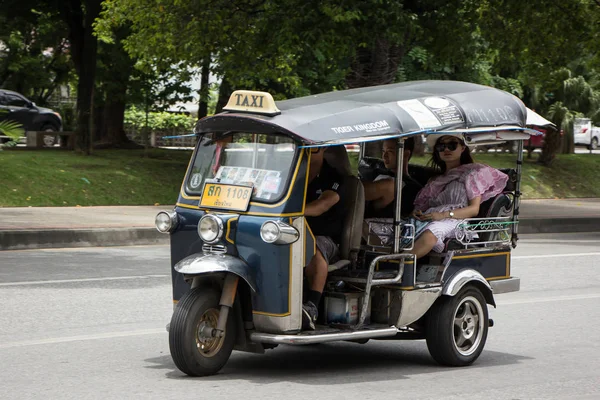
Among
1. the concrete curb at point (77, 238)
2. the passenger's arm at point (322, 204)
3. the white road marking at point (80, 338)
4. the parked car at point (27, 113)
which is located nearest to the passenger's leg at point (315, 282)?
the passenger's arm at point (322, 204)

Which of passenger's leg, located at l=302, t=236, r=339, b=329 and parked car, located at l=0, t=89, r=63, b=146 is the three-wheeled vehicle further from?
parked car, located at l=0, t=89, r=63, b=146

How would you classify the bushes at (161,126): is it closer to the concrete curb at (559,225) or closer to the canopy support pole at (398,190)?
the concrete curb at (559,225)

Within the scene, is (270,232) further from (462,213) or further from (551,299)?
(551,299)

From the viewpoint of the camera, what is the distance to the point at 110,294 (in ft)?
34.3

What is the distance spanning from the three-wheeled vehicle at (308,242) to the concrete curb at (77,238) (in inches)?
307

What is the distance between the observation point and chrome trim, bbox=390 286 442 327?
23.6 ft

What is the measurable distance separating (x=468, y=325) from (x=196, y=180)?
7.43ft

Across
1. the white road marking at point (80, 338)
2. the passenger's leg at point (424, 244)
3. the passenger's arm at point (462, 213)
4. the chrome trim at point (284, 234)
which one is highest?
the passenger's arm at point (462, 213)

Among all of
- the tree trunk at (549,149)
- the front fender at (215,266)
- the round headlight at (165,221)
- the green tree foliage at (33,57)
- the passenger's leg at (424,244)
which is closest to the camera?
the front fender at (215,266)

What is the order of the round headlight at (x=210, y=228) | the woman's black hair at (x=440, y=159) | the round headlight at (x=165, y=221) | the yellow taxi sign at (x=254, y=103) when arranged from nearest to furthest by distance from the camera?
1. the round headlight at (x=210, y=228)
2. the yellow taxi sign at (x=254, y=103)
3. the round headlight at (x=165, y=221)
4. the woman's black hair at (x=440, y=159)

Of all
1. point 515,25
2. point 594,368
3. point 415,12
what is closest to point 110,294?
point 594,368

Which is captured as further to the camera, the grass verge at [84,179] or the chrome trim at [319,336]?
the grass verge at [84,179]

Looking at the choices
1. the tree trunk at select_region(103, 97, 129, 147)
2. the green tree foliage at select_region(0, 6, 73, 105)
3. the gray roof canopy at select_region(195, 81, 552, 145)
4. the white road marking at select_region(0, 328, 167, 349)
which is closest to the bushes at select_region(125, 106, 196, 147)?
the green tree foliage at select_region(0, 6, 73, 105)

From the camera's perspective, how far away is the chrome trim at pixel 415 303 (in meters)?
7.21
